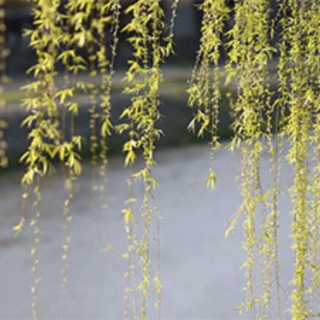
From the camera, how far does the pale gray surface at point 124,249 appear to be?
3.33 m

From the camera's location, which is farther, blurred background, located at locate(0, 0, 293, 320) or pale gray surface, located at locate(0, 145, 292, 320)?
pale gray surface, located at locate(0, 145, 292, 320)

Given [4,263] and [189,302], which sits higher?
[4,263]

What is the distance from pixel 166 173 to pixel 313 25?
2.17 meters

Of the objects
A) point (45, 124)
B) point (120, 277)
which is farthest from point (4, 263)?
point (45, 124)

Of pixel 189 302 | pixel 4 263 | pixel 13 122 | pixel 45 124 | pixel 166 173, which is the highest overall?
pixel 45 124

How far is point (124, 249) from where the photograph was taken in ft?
12.1

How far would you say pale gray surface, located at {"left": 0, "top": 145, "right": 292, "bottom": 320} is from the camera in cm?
333

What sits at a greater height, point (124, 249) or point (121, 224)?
point (121, 224)

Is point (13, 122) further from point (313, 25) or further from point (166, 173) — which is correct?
point (313, 25)

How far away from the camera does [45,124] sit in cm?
146

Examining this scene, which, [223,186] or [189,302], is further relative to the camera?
[223,186]

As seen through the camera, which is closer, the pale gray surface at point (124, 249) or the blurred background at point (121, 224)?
the blurred background at point (121, 224)

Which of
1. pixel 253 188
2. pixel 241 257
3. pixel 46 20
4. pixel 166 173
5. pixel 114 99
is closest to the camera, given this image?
pixel 46 20

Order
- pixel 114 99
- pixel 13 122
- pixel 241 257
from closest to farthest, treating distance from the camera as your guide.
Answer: pixel 13 122 < pixel 114 99 < pixel 241 257
